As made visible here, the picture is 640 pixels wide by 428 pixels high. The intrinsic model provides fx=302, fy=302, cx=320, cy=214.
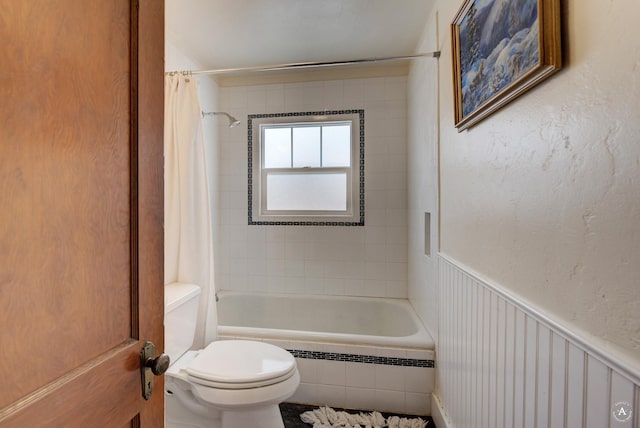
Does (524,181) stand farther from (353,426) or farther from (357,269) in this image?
(357,269)

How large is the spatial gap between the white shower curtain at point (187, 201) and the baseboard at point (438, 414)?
4.17 feet

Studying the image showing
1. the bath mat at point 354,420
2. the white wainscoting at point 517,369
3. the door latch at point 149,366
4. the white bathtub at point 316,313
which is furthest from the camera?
the white bathtub at point 316,313

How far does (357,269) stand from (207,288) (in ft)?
3.95

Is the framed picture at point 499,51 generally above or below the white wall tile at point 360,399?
above

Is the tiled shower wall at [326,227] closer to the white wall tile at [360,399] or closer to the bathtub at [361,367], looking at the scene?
the bathtub at [361,367]

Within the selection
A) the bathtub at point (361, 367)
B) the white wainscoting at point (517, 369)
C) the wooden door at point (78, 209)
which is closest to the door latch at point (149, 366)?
the wooden door at point (78, 209)

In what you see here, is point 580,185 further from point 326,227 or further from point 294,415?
point 326,227

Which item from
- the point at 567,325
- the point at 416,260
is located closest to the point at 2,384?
the point at 567,325

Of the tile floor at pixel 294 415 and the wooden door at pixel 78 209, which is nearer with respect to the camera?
the wooden door at pixel 78 209

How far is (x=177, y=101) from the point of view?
68.2 inches

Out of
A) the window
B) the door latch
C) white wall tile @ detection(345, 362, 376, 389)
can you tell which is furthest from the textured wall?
the window

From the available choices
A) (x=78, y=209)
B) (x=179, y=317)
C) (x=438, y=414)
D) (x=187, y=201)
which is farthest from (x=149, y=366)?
(x=438, y=414)

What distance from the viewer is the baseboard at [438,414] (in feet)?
4.63

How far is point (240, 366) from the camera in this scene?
1.33 meters
